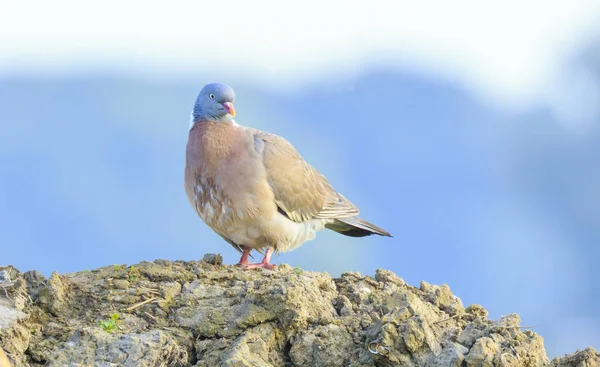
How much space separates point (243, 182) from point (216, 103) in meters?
0.95

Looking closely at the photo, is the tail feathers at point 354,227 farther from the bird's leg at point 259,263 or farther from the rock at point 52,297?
the rock at point 52,297

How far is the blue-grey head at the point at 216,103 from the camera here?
392 inches

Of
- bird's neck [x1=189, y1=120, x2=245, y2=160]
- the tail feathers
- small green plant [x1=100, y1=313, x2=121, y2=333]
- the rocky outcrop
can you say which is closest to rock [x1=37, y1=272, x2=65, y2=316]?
the rocky outcrop

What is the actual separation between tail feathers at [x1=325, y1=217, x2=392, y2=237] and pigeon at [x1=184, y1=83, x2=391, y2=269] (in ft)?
2.39

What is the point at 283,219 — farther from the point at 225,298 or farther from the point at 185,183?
the point at 225,298

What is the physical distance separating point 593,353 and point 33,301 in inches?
166

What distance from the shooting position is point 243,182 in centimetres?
961

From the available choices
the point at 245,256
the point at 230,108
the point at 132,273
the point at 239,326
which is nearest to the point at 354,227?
the point at 245,256

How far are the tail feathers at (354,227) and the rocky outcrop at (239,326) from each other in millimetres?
3050

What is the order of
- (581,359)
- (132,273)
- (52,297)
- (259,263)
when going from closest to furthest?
(581,359) < (52,297) < (132,273) < (259,263)

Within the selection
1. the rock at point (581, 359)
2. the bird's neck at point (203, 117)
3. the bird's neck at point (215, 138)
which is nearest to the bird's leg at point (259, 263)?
the bird's neck at point (215, 138)

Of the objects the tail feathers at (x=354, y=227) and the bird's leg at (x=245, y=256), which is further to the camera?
the tail feathers at (x=354, y=227)

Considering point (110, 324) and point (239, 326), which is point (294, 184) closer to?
point (239, 326)

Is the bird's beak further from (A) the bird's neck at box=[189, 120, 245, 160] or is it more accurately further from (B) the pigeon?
(A) the bird's neck at box=[189, 120, 245, 160]
